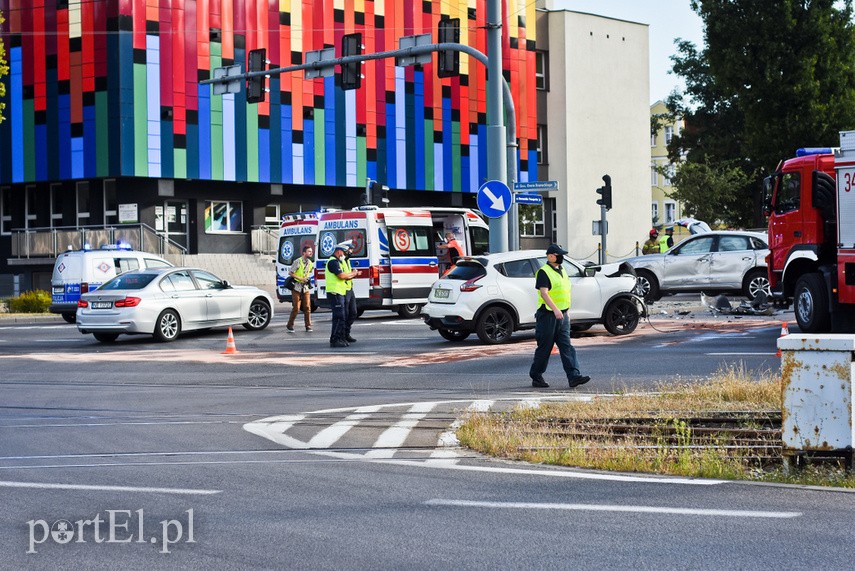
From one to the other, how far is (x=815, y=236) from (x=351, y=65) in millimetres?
10655

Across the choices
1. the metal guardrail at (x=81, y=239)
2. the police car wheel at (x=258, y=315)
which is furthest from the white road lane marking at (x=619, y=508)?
the metal guardrail at (x=81, y=239)

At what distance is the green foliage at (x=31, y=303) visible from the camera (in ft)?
118

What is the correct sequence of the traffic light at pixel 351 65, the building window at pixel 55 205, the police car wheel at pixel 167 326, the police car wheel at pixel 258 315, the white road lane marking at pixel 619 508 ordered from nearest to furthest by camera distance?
the white road lane marking at pixel 619 508 → the police car wheel at pixel 167 326 → the traffic light at pixel 351 65 → the police car wheel at pixel 258 315 → the building window at pixel 55 205

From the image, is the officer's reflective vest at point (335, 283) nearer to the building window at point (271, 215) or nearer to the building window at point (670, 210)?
the building window at point (271, 215)

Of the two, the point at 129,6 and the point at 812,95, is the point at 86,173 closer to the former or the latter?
the point at 129,6

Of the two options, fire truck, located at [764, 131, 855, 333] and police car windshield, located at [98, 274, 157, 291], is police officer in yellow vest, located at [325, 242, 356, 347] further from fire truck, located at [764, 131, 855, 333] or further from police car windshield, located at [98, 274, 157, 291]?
fire truck, located at [764, 131, 855, 333]

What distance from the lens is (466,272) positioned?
21.0 metres

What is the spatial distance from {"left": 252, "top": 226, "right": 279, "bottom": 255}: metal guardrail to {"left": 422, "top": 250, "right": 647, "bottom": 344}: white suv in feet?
97.7

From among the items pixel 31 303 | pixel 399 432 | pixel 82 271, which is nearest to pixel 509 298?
pixel 399 432

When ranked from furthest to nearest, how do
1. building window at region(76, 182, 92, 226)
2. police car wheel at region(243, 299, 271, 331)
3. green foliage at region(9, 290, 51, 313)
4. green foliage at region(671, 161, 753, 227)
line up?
green foliage at region(671, 161, 753, 227) → building window at region(76, 182, 92, 226) → green foliage at region(9, 290, 51, 313) → police car wheel at region(243, 299, 271, 331)

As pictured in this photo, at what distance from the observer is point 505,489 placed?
26.5ft

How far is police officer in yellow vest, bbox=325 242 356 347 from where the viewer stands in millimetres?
21344

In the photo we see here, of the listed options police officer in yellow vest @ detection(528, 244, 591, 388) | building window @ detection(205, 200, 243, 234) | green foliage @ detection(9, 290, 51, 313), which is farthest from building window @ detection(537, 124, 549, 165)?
police officer in yellow vest @ detection(528, 244, 591, 388)

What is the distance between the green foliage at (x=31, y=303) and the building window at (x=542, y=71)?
33574 millimetres
